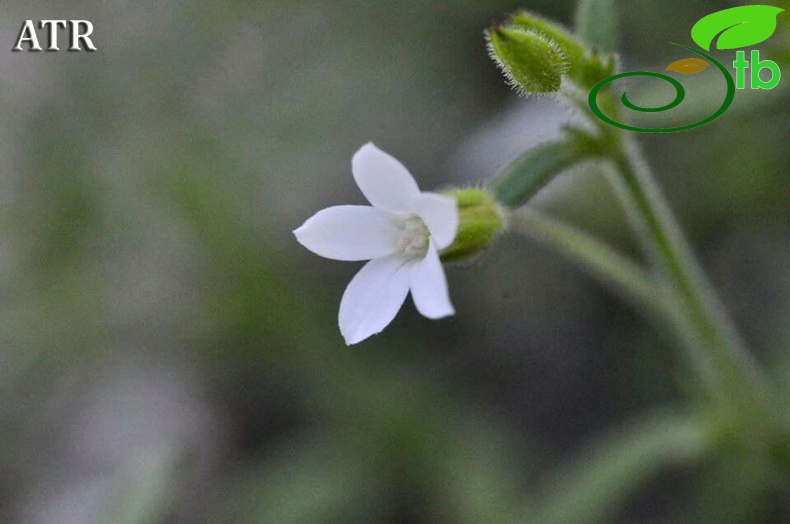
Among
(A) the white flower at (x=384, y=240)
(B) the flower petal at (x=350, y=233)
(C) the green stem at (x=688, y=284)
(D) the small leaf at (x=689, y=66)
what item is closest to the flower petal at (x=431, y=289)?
(A) the white flower at (x=384, y=240)

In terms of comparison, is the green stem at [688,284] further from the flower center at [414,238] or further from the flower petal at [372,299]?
the flower petal at [372,299]

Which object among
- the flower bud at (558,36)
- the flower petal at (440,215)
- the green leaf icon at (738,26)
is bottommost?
the flower petal at (440,215)

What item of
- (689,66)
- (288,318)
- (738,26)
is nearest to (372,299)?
(738,26)

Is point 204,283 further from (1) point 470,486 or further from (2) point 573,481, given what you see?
(2) point 573,481

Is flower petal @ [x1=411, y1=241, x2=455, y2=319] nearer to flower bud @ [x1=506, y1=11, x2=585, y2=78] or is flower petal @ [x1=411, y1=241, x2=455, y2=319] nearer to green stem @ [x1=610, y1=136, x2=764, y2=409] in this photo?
flower bud @ [x1=506, y1=11, x2=585, y2=78]

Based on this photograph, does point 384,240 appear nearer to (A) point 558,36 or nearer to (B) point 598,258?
(A) point 558,36
